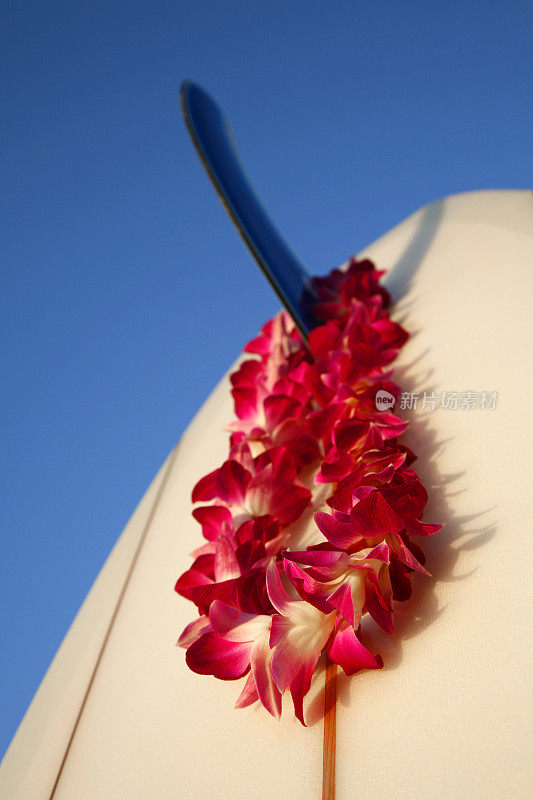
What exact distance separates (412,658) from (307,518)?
19 cm

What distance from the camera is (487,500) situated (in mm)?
458

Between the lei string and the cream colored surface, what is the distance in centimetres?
2

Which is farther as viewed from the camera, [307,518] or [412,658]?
[307,518]

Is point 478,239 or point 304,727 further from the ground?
point 478,239

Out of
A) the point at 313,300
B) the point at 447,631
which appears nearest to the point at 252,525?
the point at 447,631

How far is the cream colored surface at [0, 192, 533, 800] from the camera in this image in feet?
1.14

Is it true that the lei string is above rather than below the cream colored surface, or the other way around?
above

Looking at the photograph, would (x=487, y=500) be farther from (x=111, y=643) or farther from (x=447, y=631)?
(x=111, y=643)

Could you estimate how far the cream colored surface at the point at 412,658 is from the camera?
0.35 m

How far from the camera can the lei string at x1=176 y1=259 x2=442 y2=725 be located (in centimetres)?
40

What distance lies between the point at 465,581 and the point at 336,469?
0.14m

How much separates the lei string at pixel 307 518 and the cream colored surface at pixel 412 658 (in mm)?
24

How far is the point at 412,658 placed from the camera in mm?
387

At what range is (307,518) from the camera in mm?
562
